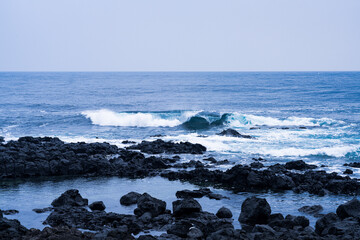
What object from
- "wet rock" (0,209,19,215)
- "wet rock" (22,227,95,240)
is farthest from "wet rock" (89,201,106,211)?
"wet rock" (22,227,95,240)

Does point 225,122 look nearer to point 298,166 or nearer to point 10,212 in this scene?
point 298,166

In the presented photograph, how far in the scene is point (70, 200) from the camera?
60.4 ft

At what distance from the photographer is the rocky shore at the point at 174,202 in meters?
14.1

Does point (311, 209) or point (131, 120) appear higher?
point (311, 209)

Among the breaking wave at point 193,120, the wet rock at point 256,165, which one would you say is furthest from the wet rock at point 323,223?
the breaking wave at point 193,120

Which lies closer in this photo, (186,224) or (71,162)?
(186,224)

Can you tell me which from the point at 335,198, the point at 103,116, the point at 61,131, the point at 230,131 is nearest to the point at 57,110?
the point at 103,116

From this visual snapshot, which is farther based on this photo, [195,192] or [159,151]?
[159,151]

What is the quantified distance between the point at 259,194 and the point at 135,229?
318 inches

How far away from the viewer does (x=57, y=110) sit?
61.2 m

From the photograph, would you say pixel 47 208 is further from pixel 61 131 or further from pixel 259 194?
pixel 61 131

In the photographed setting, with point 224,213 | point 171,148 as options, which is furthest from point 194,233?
point 171,148

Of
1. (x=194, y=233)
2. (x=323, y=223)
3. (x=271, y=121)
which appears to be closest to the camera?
(x=194, y=233)

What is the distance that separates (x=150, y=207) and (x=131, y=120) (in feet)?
115
